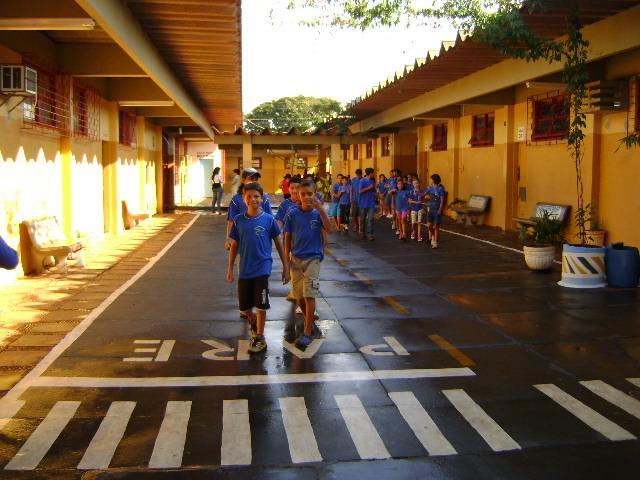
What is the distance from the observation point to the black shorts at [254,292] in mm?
7191

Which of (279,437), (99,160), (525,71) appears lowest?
(279,437)

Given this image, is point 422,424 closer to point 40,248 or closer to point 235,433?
point 235,433

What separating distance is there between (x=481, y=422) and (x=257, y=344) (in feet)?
8.73

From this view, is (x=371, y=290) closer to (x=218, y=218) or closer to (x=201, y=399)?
(x=201, y=399)

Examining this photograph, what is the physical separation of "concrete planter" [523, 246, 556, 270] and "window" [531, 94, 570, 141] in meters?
4.73

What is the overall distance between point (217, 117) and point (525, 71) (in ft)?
57.3

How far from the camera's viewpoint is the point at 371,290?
35.4 feet

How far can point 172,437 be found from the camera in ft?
16.5

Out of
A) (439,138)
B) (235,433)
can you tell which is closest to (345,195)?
(439,138)

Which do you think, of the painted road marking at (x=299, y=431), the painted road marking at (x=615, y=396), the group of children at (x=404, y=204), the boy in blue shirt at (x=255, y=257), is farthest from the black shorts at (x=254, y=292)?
the group of children at (x=404, y=204)

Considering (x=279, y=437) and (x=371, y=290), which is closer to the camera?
(x=279, y=437)

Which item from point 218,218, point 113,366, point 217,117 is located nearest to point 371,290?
point 113,366

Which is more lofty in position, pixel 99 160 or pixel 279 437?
pixel 99 160

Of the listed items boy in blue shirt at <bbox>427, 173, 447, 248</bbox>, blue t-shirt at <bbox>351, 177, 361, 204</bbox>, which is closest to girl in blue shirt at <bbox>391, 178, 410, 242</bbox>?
blue t-shirt at <bbox>351, 177, 361, 204</bbox>
